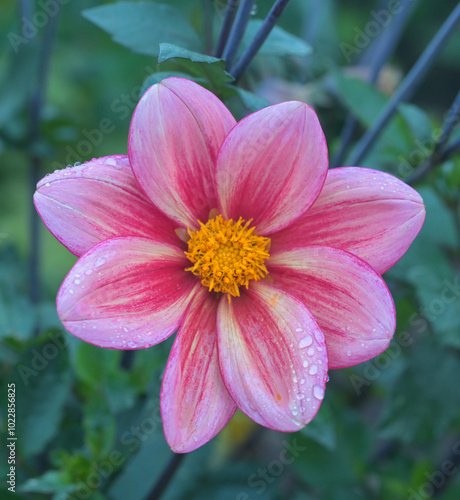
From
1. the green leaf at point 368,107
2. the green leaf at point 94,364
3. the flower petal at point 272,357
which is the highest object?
the green leaf at point 368,107

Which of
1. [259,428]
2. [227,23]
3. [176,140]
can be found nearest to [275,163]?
[176,140]

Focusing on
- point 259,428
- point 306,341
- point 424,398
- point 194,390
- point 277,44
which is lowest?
point 259,428

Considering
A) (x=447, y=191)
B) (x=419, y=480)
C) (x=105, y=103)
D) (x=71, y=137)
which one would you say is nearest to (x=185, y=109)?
(x=447, y=191)

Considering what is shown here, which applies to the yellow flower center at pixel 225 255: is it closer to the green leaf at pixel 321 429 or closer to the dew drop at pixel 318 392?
the dew drop at pixel 318 392

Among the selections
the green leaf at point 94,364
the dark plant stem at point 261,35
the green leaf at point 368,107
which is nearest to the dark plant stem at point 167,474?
the green leaf at point 94,364

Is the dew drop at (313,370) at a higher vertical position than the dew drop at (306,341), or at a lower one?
lower

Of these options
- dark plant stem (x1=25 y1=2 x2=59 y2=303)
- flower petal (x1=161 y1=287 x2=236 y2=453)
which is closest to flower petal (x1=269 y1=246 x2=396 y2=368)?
flower petal (x1=161 y1=287 x2=236 y2=453)

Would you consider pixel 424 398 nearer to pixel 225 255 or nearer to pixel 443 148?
pixel 443 148
